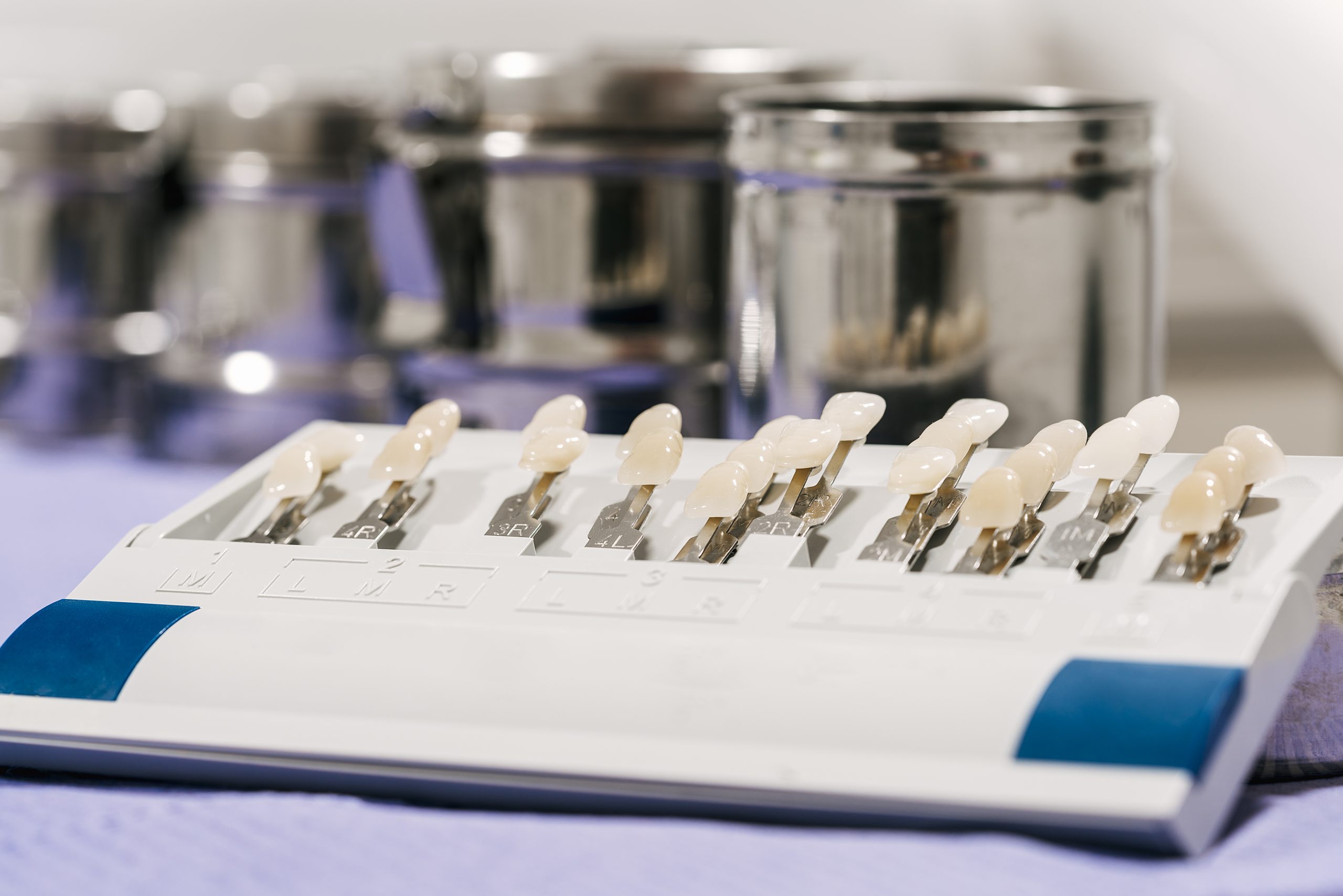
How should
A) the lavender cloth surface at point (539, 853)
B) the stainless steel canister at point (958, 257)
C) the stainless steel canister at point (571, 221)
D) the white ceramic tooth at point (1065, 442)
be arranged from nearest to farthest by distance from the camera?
1. the lavender cloth surface at point (539, 853)
2. the white ceramic tooth at point (1065, 442)
3. the stainless steel canister at point (958, 257)
4. the stainless steel canister at point (571, 221)

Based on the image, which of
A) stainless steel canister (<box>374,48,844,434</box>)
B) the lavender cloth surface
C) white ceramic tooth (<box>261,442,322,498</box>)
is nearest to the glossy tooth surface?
white ceramic tooth (<box>261,442,322,498</box>)

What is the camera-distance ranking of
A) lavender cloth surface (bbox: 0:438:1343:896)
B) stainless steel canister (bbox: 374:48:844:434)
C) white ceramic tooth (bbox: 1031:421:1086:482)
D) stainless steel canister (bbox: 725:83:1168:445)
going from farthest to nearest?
stainless steel canister (bbox: 374:48:844:434), stainless steel canister (bbox: 725:83:1168:445), white ceramic tooth (bbox: 1031:421:1086:482), lavender cloth surface (bbox: 0:438:1343:896)

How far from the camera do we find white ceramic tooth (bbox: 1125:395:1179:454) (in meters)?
0.39

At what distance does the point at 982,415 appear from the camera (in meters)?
0.41

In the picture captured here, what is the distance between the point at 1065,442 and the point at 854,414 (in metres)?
0.06

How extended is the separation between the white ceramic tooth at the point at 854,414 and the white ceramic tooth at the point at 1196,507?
92 mm

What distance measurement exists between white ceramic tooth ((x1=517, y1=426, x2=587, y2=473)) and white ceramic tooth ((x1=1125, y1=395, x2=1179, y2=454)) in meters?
0.15

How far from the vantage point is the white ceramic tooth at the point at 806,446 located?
393 millimetres

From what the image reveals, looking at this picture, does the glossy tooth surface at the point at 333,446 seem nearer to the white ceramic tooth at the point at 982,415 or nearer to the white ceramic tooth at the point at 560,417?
the white ceramic tooth at the point at 560,417

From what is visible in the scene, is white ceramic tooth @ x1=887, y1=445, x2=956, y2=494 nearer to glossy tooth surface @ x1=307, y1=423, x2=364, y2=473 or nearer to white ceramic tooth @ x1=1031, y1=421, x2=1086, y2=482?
white ceramic tooth @ x1=1031, y1=421, x2=1086, y2=482

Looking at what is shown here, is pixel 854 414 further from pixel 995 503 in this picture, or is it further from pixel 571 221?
pixel 571 221

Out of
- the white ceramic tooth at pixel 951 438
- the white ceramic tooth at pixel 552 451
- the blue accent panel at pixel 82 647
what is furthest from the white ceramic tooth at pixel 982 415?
the blue accent panel at pixel 82 647

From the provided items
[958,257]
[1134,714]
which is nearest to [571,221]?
[958,257]

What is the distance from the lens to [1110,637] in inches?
12.3
